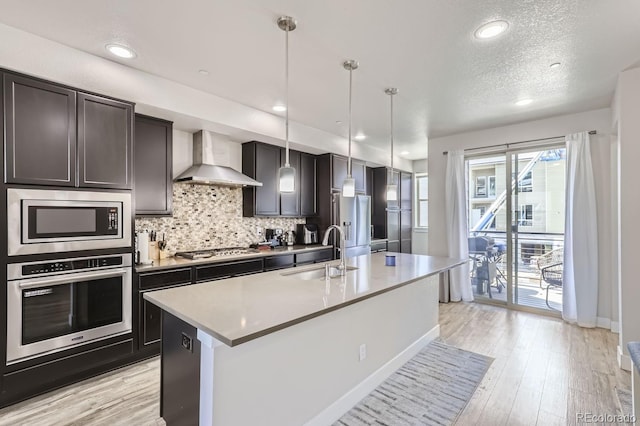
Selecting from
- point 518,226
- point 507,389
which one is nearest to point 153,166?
point 507,389

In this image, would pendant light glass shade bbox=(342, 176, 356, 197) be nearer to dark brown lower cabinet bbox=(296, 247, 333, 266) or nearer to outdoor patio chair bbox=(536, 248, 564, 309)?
dark brown lower cabinet bbox=(296, 247, 333, 266)

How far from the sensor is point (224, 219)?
4281mm

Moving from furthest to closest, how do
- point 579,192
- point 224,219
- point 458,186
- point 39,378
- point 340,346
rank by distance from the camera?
point 458,186 → point 224,219 → point 579,192 → point 39,378 → point 340,346

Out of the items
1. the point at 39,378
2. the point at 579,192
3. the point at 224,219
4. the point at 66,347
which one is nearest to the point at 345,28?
the point at 224,219

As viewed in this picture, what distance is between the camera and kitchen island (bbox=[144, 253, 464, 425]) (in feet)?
5.05

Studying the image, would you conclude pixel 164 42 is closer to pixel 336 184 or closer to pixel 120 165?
pixel 120 165

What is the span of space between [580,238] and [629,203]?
1.22 meters

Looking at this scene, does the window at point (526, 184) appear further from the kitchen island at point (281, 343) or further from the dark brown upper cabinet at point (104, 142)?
the dark brown upper cabinet at point (104, 142)

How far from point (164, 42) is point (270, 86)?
1052 mm

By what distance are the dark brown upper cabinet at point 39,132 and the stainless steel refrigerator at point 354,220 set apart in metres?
3.45

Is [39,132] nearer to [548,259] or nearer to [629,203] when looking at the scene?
[629,203]

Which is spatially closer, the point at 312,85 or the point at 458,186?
the point at 312,85

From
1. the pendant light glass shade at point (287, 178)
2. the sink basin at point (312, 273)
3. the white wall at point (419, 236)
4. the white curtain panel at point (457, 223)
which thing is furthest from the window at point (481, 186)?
the pendant light glass shade at point (287, 178)

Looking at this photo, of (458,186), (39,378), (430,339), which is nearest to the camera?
(39,378)
